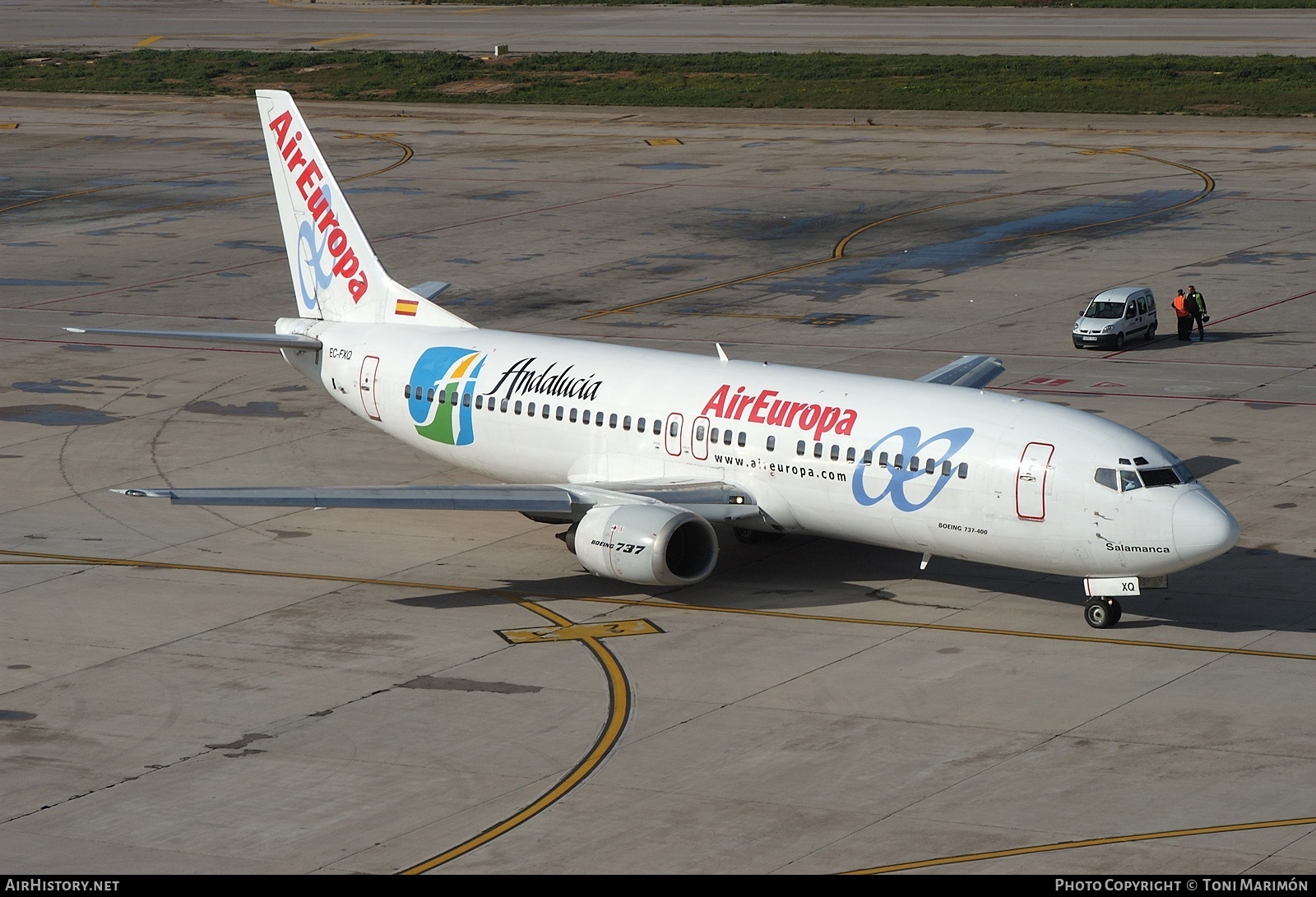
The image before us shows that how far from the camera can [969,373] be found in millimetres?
41969

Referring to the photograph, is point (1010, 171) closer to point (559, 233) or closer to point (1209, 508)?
point (559, 233)

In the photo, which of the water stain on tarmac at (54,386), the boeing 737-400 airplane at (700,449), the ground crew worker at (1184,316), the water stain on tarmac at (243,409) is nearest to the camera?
the boeing 737-400 airplane at (700,449)

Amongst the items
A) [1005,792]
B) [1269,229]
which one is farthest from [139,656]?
[1269,229]

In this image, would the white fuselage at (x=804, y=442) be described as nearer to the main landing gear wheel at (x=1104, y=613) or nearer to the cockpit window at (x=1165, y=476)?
the cockpit window at (x=1165, y=476)

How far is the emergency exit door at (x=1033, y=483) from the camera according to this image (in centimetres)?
3212

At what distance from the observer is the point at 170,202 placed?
85.4 m

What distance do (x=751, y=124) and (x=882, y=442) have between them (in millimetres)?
73560

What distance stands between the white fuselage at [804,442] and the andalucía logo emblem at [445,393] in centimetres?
4

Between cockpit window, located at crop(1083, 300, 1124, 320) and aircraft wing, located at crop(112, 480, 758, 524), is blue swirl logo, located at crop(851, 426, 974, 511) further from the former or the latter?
cockpit window, located at crop(1083, 300, 1124, 320)

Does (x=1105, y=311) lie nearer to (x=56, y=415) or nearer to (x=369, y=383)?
(x=369, y=383)

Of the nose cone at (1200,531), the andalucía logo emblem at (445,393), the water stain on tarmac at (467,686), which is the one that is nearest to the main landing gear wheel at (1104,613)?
the nose cone at (1200,531)

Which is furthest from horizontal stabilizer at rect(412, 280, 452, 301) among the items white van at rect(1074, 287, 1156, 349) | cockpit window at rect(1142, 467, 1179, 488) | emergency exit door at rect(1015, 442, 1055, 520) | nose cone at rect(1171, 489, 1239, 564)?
white van at rect(1074, 287, 1156, 349)

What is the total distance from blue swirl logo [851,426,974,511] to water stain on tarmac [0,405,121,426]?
25.2 meters

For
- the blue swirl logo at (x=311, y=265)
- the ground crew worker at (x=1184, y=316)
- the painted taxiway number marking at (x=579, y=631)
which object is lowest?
the painted taxiway number marking at (x=579, y=631)
